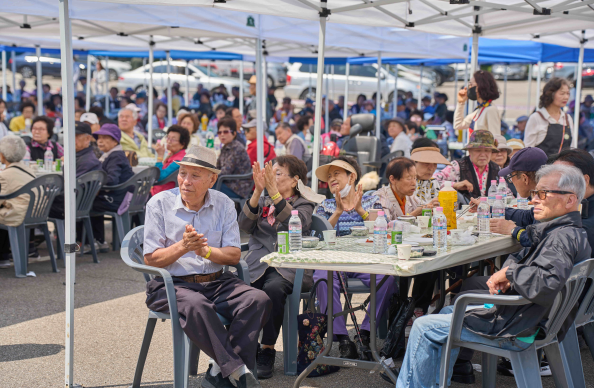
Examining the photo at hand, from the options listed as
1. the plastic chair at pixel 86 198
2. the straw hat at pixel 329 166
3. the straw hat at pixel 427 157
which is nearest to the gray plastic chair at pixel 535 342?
the straw hat at pixel 329 166

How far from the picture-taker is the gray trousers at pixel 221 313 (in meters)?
3.43

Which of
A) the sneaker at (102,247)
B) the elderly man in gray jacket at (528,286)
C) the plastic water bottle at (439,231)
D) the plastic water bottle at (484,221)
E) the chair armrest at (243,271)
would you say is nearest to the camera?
the elderly man in gray jacket at (528,286)

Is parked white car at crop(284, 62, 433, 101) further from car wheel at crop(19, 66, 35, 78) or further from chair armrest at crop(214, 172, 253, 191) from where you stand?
chair armrest at crop(214, 172, 253, 191)

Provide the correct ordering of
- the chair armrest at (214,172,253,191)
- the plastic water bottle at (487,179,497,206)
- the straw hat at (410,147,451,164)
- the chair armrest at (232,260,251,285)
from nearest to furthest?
the chair armrest at (232,260,251,285)
the plastic water bottle at (487,179,497,206)
the straw hat at (410,147,451,164)
the chair armrest at (214,172,253,191)

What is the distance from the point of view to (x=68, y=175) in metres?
3.73

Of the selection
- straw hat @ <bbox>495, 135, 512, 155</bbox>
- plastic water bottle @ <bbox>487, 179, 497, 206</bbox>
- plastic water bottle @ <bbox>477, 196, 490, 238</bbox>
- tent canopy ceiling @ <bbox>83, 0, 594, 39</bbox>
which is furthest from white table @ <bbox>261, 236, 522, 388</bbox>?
straw hat @ <bbox>495, 135, 512, 155</bbox>

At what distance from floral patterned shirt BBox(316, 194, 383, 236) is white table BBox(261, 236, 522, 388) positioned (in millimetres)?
445

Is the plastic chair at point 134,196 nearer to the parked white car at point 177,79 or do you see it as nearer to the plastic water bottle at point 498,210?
the plastic water bottle at point 498,210

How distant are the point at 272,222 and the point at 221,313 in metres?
0.86

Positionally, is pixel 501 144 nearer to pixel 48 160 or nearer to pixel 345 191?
pixel 345 191

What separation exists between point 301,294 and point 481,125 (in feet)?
11.2

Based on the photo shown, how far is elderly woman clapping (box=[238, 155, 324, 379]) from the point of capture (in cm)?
399

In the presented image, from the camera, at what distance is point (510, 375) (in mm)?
4051

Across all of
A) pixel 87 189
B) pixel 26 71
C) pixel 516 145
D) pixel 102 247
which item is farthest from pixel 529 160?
pixel 26 71
